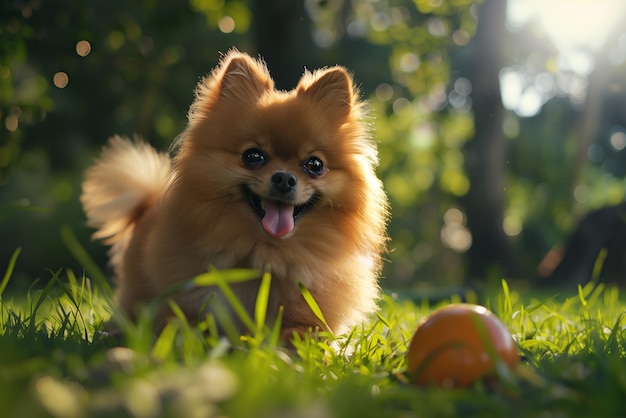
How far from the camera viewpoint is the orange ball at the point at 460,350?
2.24 metres

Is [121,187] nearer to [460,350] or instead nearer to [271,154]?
[271,154]

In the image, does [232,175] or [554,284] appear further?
[554,284]

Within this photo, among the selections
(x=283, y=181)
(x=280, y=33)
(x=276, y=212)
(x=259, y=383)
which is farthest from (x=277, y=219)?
(x=280, y=33)

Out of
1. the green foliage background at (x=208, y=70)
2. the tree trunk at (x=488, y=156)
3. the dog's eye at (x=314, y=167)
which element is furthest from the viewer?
the tree trunk at (x=488, y=156)

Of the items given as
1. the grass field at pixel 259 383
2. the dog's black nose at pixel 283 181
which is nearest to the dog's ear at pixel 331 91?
the dog's black nose at pixel 283 181

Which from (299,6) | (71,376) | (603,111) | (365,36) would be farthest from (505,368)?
(603,111)

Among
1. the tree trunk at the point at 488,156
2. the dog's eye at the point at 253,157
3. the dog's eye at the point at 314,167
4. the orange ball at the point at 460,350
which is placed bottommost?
the tree trunk at the point at 488,156

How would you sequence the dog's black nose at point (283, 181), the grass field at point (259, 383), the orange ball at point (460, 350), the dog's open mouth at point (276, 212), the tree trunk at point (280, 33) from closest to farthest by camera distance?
the grass field at point (259, 383)
the orange ball at point (460, 350)
the dog's black nose at point (283, 181)
the dog's open mouth at point (276, 212)
the tree trunk at point (280, 33)

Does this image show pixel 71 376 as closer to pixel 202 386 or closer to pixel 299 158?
pixel 202 386

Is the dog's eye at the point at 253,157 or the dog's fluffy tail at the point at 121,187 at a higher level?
the dog's eye at the point at 253,157

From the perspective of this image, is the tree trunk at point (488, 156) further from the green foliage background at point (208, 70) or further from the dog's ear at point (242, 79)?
the dog's ear at point (242, 79)

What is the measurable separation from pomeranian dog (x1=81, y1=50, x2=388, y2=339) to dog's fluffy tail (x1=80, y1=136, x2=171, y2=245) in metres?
0.90

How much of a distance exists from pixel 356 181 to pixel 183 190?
97 cm

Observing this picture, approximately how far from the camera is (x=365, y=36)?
14.2 metres
